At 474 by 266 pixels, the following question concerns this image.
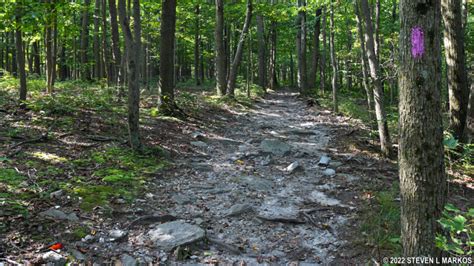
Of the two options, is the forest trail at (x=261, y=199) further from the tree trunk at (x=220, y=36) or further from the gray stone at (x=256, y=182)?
the tree trunk at (x=220, y=36)

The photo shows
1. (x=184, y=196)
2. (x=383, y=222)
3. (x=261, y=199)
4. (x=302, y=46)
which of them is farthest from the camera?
(x=302, y=46)

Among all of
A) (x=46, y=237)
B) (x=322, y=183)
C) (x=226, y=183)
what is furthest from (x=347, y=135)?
(x=46, y=237)

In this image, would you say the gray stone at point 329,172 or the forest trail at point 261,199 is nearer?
the forest trail at point 261,199

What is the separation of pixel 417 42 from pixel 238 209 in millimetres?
3856

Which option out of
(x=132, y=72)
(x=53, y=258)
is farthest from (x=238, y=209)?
(x=132, y=72)

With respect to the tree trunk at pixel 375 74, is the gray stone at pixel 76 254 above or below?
below

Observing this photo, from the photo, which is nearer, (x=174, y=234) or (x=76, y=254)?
(x=76, y=254)

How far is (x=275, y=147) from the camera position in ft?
33.0

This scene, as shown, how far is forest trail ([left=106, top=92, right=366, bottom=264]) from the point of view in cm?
491

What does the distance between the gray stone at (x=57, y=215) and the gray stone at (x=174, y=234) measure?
105 centimetres

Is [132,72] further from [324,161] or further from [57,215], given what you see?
[324,161]

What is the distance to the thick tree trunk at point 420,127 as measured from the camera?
10.1ft

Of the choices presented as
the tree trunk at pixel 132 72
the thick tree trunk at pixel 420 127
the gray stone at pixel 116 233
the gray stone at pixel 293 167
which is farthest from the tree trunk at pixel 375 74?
the gray stone at pixel 116 233

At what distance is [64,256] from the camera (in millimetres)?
4020
